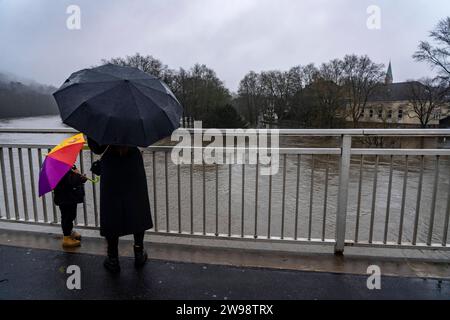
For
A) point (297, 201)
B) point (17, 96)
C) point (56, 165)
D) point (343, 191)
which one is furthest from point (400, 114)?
point (56, 165)

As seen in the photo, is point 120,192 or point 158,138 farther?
point 120,192

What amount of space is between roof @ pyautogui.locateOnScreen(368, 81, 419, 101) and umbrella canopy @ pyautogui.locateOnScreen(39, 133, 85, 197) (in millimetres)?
66515

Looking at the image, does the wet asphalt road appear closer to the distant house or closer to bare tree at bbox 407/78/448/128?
bare tree at bbox 407/78/448/128

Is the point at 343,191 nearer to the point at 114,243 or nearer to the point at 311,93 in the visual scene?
the point at 114,243

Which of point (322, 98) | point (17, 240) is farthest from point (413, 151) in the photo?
point (322, 98)

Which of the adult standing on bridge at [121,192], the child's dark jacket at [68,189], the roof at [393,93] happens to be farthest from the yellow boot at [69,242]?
the roof at [393,93]

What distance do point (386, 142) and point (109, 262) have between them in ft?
14.0

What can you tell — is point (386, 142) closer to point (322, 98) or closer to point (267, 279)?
point (267, 279)

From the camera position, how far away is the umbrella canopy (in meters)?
3.11

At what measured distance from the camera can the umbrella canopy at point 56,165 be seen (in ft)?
10.2

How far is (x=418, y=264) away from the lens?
3.26 meters

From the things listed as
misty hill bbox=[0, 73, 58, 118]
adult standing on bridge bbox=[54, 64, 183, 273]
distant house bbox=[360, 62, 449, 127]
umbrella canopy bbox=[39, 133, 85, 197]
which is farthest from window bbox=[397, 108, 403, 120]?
umbrella canopy bbox=[39, 133, 85, 197]

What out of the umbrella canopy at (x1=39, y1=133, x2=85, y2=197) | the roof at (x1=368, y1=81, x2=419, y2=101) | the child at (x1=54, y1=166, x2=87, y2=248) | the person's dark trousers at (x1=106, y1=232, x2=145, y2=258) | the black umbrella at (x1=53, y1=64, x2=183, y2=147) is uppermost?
the roof at (x1=368, y1=81, x2=419, y2=101)

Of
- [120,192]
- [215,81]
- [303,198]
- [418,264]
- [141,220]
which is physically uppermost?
[215,81]
